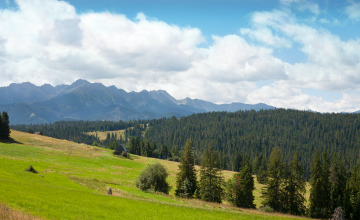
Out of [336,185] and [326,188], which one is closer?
[336,185]

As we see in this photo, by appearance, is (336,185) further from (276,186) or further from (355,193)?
(276,186)

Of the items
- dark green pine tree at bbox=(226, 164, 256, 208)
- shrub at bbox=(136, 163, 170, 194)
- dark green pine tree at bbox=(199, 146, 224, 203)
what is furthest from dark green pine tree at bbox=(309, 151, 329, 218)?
shrub at bbox=(136, 163, 170, 194)

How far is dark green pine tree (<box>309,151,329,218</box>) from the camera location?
54.7 metres

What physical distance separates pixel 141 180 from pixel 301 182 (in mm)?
39760

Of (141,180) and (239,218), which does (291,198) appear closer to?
(239,218)

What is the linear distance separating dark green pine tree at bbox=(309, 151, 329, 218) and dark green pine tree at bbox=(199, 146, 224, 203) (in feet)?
73.5

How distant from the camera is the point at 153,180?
2334 inches

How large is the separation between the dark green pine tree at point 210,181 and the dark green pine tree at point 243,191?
9.41ft

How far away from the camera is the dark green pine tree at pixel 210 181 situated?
5772 cm

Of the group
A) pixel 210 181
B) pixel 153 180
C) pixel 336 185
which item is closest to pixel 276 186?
pixel 210 181

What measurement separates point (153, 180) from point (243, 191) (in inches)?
897

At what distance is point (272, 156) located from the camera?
55.1 meters

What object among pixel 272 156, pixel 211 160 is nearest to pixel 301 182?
pixel 272 156

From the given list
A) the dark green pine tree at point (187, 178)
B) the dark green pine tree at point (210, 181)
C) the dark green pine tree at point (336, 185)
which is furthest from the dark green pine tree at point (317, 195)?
the dark green pine tree at point (187, 178)
